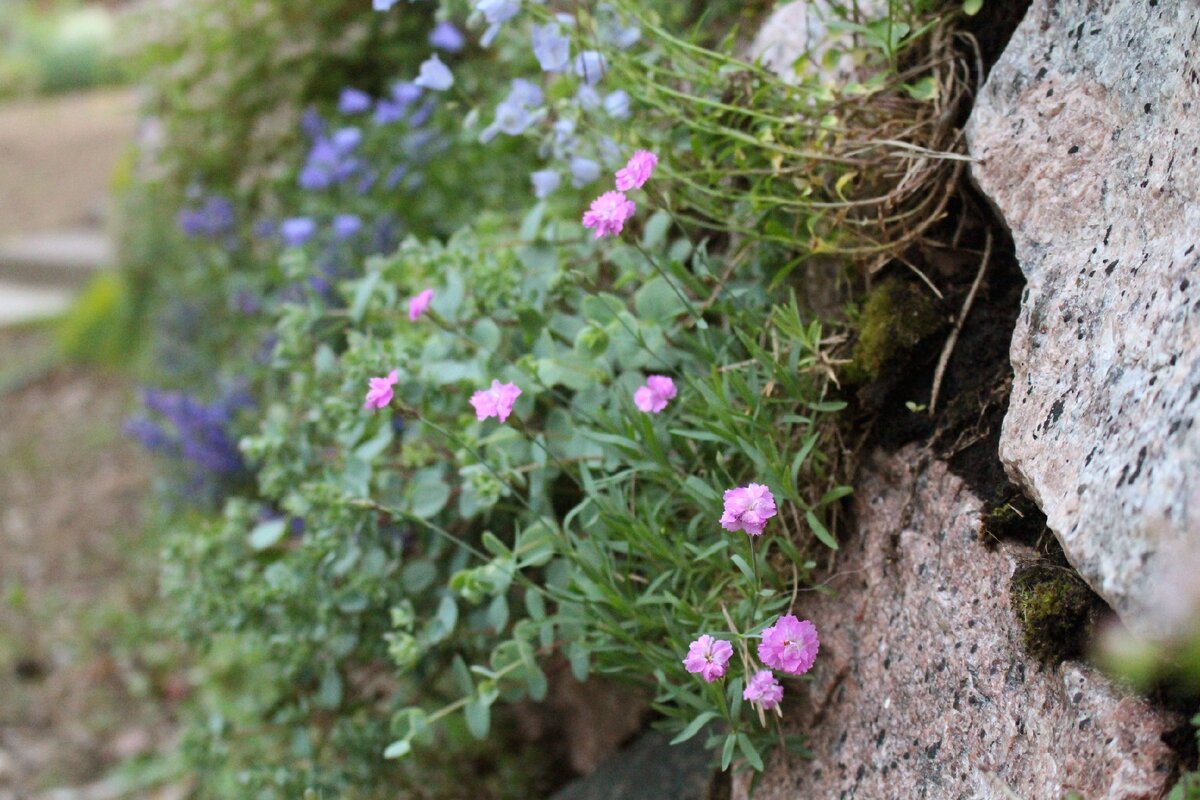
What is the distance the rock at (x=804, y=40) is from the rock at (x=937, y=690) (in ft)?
2.25

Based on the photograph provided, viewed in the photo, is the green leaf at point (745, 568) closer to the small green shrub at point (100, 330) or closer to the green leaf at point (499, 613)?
the green leaf at point (499, 613)

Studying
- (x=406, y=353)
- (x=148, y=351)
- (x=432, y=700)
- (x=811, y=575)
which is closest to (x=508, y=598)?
(x=432, y=700)

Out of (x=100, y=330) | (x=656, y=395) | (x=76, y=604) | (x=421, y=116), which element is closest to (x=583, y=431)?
(x=656, y=395)

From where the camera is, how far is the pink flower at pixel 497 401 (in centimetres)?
142

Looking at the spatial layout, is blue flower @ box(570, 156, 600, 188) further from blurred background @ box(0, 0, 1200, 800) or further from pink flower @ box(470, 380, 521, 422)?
pink flower @ box(470, 380, 521, 422)

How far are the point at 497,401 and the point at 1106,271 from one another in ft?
2.43

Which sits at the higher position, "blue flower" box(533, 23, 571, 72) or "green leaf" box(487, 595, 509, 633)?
"blue flower" box(533, 23, 571, 72)

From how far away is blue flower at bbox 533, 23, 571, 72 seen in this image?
71.6 inches

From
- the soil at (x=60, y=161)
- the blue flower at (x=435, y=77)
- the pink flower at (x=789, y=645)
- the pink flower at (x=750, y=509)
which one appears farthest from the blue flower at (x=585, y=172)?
the soil at (x=60, y=161)

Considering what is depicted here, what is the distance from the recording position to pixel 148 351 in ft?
14.6

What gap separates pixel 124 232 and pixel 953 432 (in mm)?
3928

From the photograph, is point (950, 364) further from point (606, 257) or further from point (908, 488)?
point (606, 257)

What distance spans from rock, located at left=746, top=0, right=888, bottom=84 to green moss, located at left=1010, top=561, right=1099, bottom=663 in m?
0.87

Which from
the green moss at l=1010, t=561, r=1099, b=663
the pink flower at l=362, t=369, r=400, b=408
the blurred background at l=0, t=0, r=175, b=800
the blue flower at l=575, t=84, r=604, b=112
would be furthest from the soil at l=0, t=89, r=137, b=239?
the green moss at l=1010, t=561, r=1099, b=663
